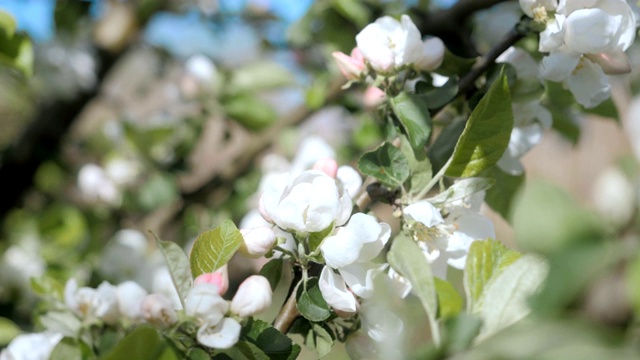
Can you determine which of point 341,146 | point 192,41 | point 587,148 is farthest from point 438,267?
point 587,148

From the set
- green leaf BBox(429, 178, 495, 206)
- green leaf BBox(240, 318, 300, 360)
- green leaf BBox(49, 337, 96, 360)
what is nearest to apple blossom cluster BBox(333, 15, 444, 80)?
green leaf BBox(429, 178, 495, 206)

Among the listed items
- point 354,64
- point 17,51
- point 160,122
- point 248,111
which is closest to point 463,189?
point 354,64

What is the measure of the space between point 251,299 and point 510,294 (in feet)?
0.55

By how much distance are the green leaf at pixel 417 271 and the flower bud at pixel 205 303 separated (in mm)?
118

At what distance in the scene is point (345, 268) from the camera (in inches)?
18.8

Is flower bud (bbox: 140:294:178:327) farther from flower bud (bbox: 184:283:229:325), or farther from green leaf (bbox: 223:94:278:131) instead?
green leaf (bbox: 223:94:278:131)

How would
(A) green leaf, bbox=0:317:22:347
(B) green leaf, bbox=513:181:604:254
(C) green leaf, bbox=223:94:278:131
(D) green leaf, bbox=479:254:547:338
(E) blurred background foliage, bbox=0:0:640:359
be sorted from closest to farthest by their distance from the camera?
1. (B) green leaf, bbox=513:181:604:254
2. (D) green leaf, bbox=479:254:547:338
3. (A) green leaf, bbox=0:317:22:347
4. (E) blurred background foliage, bbox=0:0:640:359
5. (C) green leaf, bbox=223:94:278:131

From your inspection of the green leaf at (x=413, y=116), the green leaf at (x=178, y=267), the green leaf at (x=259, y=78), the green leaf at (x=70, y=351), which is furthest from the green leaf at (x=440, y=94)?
the green leaf at (x=259, y=78)

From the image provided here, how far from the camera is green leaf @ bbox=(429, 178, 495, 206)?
491 mm

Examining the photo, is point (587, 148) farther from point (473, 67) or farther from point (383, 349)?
point (383, 349)

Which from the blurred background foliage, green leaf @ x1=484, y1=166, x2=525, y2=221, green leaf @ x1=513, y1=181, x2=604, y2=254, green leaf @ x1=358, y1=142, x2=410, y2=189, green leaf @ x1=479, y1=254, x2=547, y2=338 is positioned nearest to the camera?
green leaf @ x1=513, y1=181, x2=604, y2=254

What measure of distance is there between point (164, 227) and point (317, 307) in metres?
0.94

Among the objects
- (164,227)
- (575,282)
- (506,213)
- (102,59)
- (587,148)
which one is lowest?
(587,148)

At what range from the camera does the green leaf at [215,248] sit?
1.58 feet
